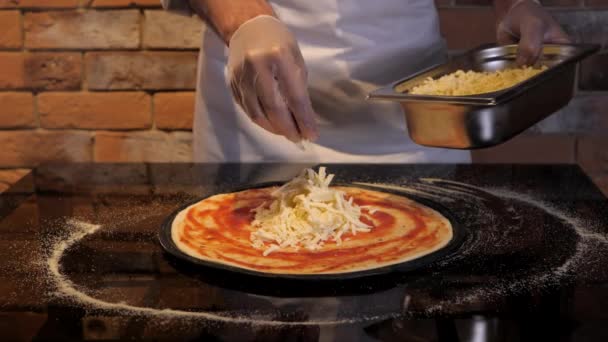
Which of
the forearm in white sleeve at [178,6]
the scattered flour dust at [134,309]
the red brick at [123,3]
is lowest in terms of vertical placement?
the scattered flour dust at [134,309]

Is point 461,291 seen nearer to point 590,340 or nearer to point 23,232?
point 590,340

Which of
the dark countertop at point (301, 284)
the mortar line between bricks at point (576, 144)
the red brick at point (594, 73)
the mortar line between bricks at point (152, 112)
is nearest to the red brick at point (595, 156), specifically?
the mortar line between bricks at point (576, 144)

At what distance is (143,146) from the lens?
247 centimetres

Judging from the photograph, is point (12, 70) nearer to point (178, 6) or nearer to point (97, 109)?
point (97, 109)

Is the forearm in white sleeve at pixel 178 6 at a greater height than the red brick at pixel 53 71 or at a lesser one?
greater

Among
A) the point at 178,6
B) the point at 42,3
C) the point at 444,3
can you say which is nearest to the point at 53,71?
the point at 42,3

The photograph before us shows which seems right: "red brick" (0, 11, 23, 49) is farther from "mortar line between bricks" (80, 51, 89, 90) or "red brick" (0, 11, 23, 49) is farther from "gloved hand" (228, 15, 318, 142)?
"gloved hand" (228, 15, 318, 142)

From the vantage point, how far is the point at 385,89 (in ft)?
4.97

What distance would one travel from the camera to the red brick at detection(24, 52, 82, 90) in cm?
241

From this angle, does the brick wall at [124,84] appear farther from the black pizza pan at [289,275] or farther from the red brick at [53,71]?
the black pizza pan at [289,275]

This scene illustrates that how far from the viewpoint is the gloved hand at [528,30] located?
1.68m

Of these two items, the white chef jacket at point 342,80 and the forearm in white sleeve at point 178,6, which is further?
the white chef jacket at point 342,80

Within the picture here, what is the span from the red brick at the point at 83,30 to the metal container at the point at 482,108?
43.7 inches

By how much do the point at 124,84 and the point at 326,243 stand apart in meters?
1.32
